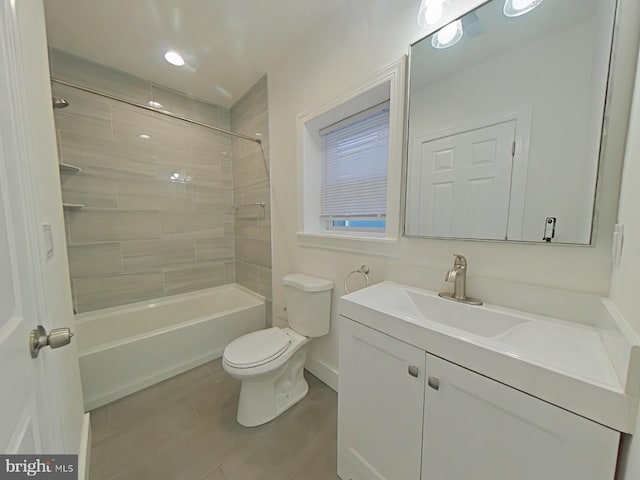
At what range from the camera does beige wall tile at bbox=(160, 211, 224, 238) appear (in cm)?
238

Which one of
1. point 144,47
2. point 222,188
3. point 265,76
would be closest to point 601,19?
point 265,76

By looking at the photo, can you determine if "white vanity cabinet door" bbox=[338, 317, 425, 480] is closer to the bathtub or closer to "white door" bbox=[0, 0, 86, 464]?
"white door" bbox=[0, 0, 86, 464]

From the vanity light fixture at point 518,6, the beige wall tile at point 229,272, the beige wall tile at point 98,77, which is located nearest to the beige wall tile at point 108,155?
the beige wall tile at point 98,77

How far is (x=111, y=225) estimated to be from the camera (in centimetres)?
208

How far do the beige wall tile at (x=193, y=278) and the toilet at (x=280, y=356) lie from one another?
1.36 metres

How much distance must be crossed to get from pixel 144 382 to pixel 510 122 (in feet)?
8.72

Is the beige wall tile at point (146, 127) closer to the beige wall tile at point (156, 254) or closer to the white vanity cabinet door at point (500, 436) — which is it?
the beige wall tile at point (156, 254)

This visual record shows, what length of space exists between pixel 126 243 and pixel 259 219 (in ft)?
4.03

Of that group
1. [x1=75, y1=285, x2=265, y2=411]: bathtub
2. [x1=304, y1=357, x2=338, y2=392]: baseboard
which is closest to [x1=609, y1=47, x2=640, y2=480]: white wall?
[x1=304, y1=357, x2=338, y2=392]: baseboard

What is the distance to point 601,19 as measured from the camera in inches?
30.4

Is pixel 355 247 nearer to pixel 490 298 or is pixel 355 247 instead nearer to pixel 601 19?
pixel 490 298

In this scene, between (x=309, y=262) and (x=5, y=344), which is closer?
(x=5, y=344)

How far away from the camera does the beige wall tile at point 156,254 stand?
2191 millimetres

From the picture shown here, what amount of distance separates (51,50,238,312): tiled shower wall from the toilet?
1.09m
